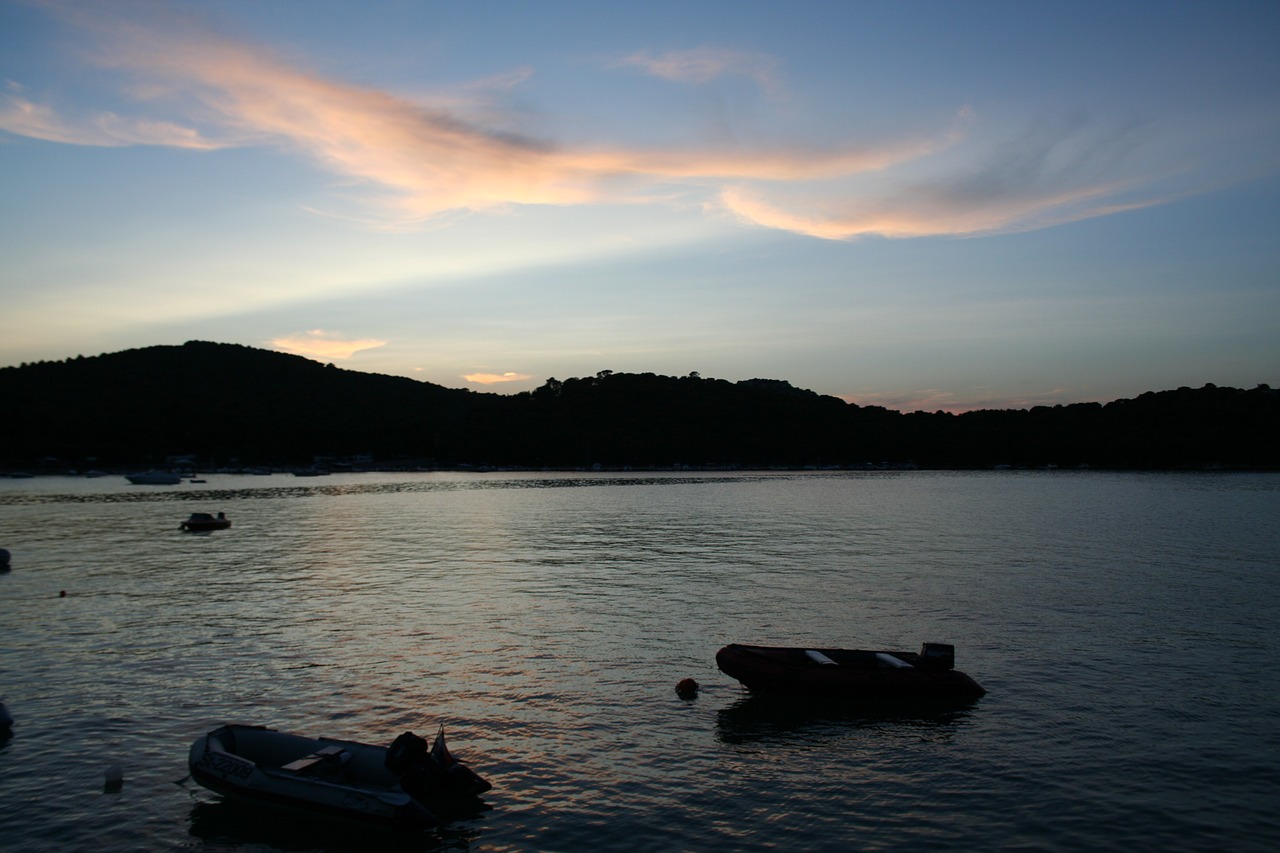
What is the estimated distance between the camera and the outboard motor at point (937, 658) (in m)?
25.8

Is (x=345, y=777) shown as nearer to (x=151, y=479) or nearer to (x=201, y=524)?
(x=201, y=524)

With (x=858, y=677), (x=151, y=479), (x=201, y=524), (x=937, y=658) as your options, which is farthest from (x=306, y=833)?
(x=151, y=479)

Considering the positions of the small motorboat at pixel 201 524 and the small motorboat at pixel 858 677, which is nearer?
Result: the small motorboat at pixel 858 677

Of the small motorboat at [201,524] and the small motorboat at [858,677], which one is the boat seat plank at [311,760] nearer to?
the small motorboat at [858,677]

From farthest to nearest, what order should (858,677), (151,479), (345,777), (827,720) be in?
(151,479) < (858,677) < (827,720) < (345,777)

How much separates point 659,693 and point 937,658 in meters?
8.85

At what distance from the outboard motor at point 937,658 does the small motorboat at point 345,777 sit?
1442cm

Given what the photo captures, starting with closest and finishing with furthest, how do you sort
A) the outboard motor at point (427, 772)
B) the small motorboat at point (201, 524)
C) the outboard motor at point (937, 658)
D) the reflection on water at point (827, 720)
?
the outboard motor at point (427, 772) < the reflection on water at point (827, 720) < the outboard motor at point (937, 658) < the small motorboat at point (201, 524)

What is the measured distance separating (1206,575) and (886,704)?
3733 cm

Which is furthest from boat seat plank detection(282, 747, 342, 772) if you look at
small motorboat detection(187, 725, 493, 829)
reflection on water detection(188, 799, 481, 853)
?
reflection on water detection(188, 799, 481, 853)

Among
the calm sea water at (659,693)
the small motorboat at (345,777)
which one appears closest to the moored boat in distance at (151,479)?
the calm sea water at (659,693)

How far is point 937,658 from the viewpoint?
2581cm

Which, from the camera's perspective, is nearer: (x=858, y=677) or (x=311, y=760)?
(x=311, y=760)

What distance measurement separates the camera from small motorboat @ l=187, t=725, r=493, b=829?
1673 cm
